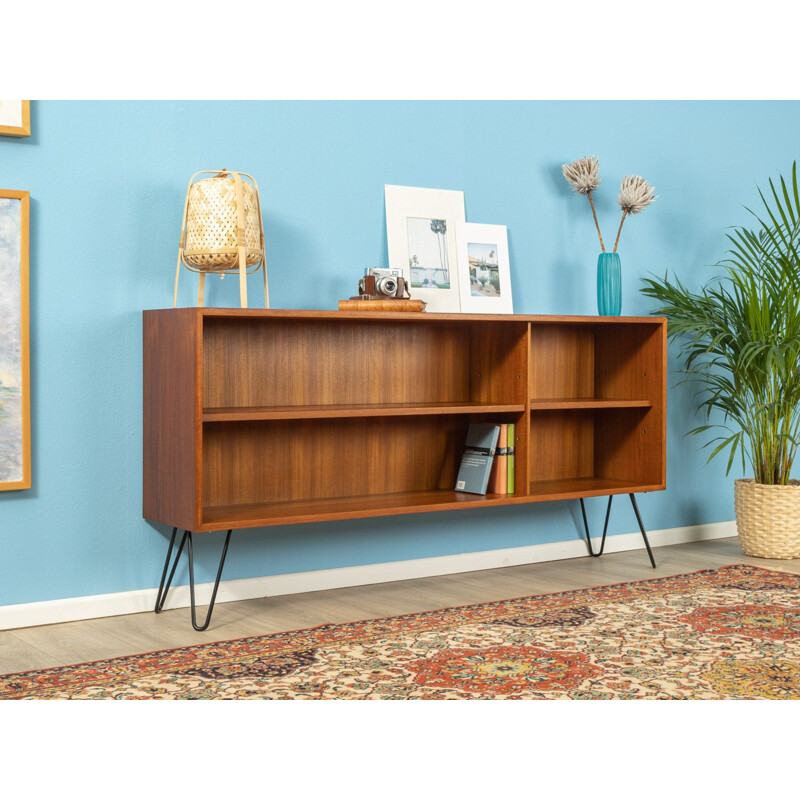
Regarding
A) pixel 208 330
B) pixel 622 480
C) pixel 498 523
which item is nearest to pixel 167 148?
pixel 208 330

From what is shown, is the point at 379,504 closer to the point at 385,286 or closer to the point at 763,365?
the point at 385,286

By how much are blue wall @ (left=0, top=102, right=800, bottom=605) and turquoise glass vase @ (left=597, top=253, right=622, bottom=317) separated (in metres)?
0.25

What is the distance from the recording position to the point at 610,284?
13.2ft

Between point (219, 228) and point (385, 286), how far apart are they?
631mm

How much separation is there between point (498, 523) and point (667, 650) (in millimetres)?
1404

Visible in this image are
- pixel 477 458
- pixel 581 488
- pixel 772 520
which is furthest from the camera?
pixel 772 520

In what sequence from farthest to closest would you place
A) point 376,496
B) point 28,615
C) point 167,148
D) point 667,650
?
point 376,496 → point 167,148 → point 28,615 → point 667,650

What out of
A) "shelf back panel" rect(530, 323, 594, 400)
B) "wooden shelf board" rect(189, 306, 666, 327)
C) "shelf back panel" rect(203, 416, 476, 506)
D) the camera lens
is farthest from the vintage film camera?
"shelf back panel" rect(530, 323, 594, 400)

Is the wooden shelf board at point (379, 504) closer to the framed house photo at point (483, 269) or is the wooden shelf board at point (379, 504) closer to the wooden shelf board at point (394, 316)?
the wooden shelf board at point (394, 316)

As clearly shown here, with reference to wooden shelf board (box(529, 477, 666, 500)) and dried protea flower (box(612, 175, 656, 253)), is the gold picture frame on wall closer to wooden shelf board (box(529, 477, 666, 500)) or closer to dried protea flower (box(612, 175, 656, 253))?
wooden shelf board (box(529, 477, 666, 500))

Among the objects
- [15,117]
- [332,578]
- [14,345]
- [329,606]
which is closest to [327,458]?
[332,578]

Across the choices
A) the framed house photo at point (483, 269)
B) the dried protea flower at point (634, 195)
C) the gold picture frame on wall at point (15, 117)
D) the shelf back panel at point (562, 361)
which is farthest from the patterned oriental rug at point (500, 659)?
the dried protea flower at point (634, 195)
